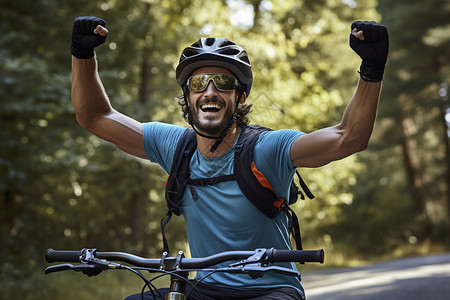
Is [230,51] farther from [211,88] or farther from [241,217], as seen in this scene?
[241,217]

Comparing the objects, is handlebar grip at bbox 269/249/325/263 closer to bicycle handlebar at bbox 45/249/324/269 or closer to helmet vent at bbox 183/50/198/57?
bicycle handlebar at bbox 45/249/324/269

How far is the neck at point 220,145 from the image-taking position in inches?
147

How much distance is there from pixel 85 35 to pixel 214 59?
701 mm

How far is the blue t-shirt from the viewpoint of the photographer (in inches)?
135

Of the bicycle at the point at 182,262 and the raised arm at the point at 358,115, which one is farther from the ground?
the raised arm at the point at 358,115

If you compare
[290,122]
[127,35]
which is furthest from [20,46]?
[290,122]

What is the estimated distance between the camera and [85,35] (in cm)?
348

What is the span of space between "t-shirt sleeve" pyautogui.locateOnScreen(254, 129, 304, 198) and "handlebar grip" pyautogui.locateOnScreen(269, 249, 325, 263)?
0.76 meters

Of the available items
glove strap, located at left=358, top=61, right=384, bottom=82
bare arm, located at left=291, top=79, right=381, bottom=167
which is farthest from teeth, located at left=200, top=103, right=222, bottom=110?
glove strap, located at left=358, top=61, right=384, bottom=82

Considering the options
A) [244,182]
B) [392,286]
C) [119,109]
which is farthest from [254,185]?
[119,109]

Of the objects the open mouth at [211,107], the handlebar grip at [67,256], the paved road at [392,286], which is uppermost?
the open mouth at [211,107]

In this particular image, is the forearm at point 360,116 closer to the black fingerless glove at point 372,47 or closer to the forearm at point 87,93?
the black fingerless glove at point 372,47

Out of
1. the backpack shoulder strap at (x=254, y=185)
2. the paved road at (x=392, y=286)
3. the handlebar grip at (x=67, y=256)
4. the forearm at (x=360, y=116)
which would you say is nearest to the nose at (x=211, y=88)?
the backpack shoulder strap at (x=254, y=185)

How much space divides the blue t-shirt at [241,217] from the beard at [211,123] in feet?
0.63
